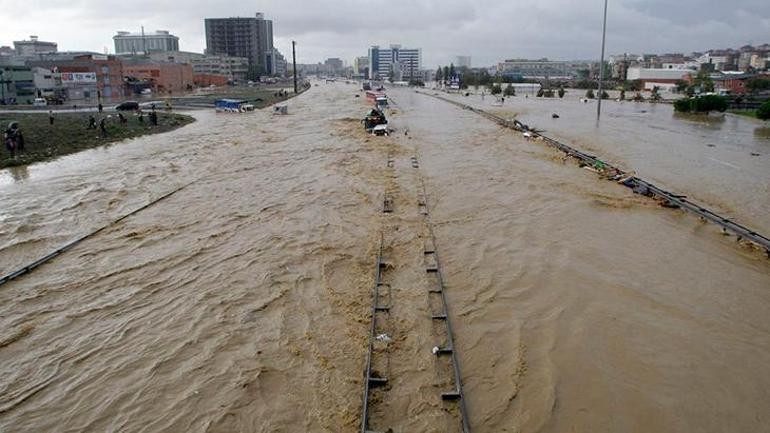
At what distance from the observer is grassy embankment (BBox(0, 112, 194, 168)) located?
21250mm

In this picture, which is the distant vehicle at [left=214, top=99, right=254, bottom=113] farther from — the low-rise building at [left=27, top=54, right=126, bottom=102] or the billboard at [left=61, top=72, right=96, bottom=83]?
the billboard at [left=61, top=72, right=96, bottom=83]

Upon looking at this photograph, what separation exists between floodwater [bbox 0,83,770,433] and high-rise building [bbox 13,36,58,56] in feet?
384

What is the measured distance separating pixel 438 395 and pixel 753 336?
4.48 metres

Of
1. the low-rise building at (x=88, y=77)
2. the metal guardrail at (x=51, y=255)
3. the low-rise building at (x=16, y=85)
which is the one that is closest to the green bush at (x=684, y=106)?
the metal guardrail at (x=51, y=255)

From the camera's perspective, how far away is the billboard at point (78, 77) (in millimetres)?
51919

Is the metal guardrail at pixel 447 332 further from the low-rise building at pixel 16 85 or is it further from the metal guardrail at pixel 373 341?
the low-rise building at pixel 16 85

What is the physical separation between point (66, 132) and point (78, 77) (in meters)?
31.1

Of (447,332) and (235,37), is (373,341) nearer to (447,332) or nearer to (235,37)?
(447,332)

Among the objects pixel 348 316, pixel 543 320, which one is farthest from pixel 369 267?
pixel 543 320

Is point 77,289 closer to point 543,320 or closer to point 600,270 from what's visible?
point 543,320

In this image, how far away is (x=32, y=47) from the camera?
370 ft

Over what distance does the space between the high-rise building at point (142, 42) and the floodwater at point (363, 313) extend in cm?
15078

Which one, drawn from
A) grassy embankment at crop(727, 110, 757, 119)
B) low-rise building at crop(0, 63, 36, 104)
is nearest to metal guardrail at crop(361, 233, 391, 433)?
grassy embankment at crop(727, 110, 757, 119)

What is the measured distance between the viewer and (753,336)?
690cm
